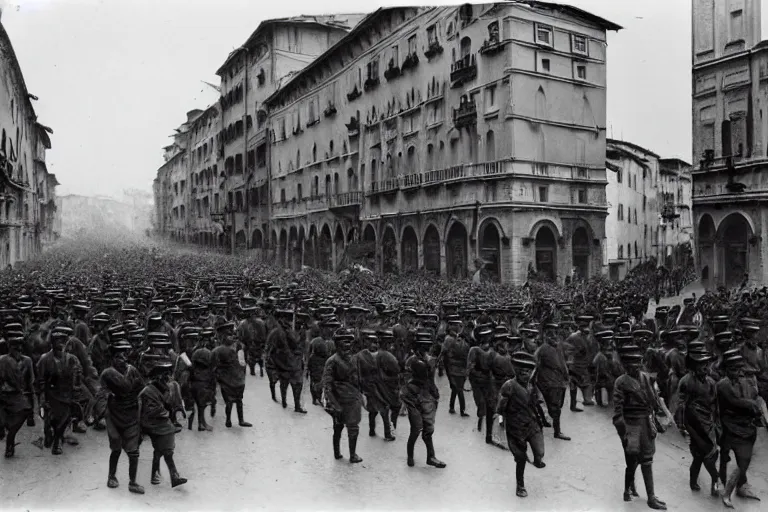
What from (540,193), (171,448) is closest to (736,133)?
(540,193)


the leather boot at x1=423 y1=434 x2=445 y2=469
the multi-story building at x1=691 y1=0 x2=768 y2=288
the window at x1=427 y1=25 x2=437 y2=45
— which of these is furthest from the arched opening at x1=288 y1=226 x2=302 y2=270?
the leather boot at x1=423 y1=434 x2=445 y2=469

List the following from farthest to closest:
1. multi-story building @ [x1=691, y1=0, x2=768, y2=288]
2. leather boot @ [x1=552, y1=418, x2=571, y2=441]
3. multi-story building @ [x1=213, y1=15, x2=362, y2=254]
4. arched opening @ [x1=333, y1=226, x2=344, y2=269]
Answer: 1. multi-story building @ [x1=213, y1=15, x2=362, y2=254]
2. arched opening @ [x1=333, y1=226, x2=344, y2=269]
3. multi-story building @ [x1=691, y1=0, x2=768, y2=288]
4. leather boot @ [x1=552, y1=418, x2=571, y2=441]

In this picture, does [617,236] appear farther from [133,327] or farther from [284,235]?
[133,327]

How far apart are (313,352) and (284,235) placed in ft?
131

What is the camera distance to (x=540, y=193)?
27359 mm

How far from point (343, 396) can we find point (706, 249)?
22310 millimetres

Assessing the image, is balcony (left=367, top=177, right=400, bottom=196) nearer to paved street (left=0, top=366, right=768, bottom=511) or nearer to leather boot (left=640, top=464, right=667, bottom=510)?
paved street (left=0, top=366, right=768, bottom=511)

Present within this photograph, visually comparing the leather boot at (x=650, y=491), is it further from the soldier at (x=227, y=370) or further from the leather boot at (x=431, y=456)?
the soldier at (x=227, y=370)

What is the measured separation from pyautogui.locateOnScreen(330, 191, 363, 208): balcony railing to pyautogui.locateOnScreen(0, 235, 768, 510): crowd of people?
22.3 metres

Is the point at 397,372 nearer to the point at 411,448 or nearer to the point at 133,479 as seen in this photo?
the point at 411,448

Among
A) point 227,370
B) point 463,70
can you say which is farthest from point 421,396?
point 463,70

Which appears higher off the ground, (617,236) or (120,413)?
(617,236)

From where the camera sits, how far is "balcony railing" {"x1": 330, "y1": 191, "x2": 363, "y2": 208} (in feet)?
125

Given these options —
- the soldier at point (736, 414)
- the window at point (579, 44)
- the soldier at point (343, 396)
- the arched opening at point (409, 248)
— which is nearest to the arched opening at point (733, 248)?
the window at point (579, 44)
